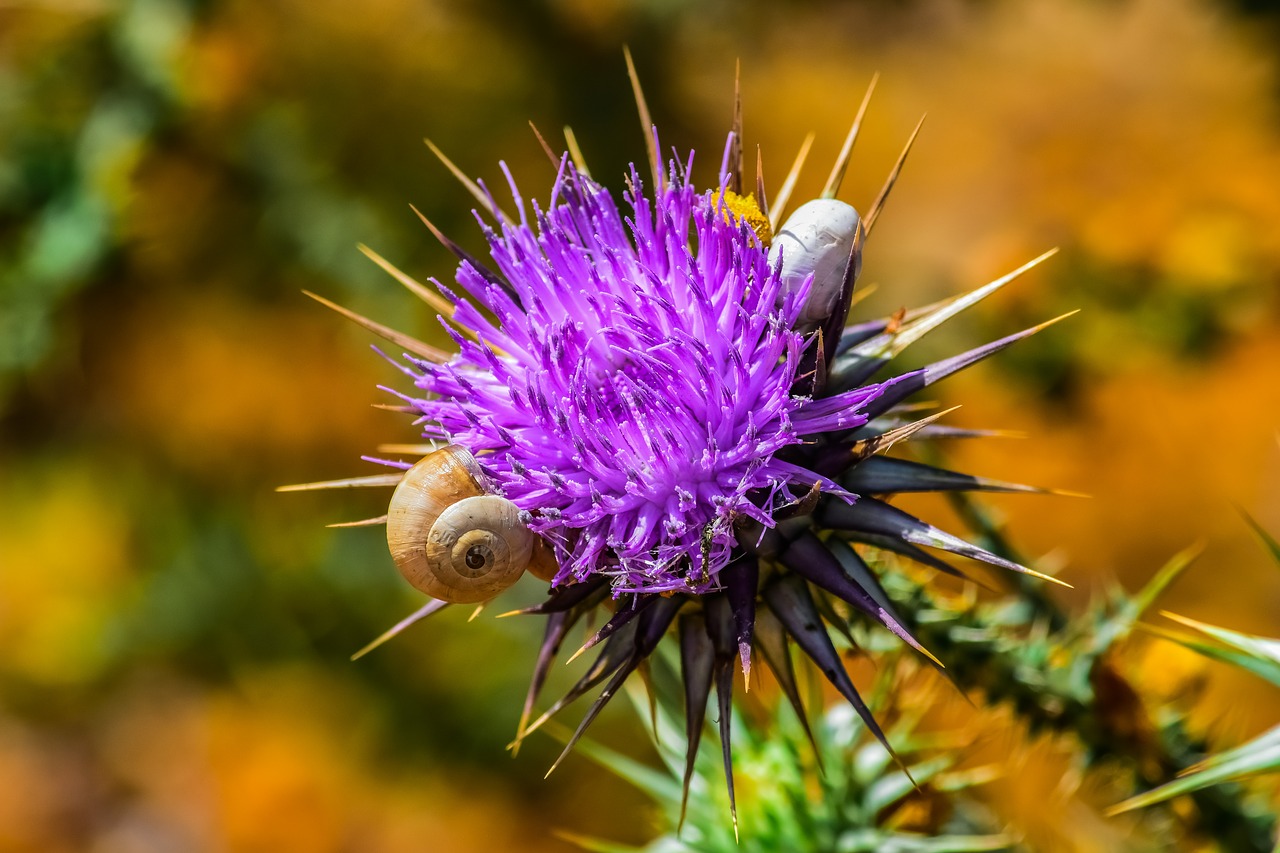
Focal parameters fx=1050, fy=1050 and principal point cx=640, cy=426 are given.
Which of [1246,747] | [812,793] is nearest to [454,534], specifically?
[812,793]

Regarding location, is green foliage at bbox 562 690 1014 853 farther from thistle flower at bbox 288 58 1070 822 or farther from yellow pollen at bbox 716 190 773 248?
yellow pollen at bbox 716 190 773 248

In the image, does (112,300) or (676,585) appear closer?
(676,585)

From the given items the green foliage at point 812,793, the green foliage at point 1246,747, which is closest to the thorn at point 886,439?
the green foliage at point 1246,747

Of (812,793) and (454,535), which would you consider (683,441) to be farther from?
(812,793)

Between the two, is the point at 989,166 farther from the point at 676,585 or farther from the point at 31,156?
the point at 31,156

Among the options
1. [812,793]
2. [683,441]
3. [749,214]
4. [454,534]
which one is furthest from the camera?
[812,793]

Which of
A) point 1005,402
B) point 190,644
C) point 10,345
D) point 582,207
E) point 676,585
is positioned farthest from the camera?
point 190,644

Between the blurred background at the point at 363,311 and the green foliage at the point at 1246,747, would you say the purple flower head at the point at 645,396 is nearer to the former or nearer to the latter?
the green foliage at the point at 1246,747

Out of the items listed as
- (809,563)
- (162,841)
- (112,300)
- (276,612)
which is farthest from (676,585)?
(162,841)
